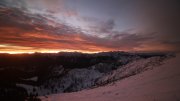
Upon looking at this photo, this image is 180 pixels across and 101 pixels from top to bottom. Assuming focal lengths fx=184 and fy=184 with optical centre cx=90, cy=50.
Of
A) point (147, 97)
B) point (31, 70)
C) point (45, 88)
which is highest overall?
point (147, 97)

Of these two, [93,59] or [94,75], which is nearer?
[94,75]

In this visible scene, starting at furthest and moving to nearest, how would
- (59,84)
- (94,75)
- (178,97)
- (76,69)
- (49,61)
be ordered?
1. (49,61)
2. (76,69)
3. (94,75)
4. (59,84)
5. (178,97)

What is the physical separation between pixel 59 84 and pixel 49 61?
45449mm

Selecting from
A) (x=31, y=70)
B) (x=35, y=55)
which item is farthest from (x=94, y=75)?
(x=35, y=55)

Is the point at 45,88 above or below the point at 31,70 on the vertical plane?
below

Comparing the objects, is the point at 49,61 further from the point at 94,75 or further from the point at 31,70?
the point at 94,75

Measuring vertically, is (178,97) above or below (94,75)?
above

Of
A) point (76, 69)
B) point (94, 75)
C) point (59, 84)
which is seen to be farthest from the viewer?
point (76, 69)

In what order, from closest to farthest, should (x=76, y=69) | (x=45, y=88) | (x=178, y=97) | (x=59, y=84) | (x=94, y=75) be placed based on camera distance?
(x=178, y=97)
(x=45, y=88)
(x=59, y=84)
(x=94, y=75)
(x=76, y=69)

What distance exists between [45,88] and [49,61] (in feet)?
170

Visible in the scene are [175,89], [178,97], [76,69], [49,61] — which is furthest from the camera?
[49,61]

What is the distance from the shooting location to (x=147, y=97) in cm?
A: 1089

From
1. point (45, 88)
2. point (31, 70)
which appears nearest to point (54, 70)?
point (31, 70)

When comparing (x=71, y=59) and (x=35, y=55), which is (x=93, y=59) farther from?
(x=35, y=55)
